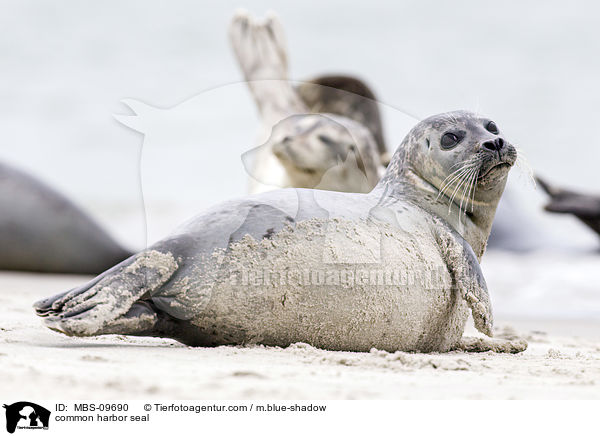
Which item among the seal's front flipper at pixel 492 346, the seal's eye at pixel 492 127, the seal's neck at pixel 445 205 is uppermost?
the seal's eye at pixel 492 127

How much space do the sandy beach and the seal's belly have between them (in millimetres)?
106

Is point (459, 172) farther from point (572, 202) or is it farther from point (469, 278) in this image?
point (572, 202)

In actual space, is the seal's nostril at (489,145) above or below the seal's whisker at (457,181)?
above

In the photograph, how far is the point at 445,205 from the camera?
3.58 metres

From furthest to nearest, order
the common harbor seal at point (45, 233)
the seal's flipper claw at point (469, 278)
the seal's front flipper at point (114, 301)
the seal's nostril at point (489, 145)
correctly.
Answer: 1. the common harbor seal at point (45, 233)
2. the seal's nostril at point (489, 145)
3. the seal's flipper claw at point (469, 278)
4. the seal's front flipper at point (114, 301)

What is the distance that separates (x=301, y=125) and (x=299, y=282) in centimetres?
332

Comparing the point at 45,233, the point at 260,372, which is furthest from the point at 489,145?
the point at 45,233

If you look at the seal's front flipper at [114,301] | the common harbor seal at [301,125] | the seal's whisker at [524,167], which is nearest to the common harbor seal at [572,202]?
the common harbor seal at [301,125]

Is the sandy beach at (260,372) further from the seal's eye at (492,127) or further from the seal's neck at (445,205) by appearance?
the seal's eye at (492,127)

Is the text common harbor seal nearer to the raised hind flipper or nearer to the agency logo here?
the agency logo

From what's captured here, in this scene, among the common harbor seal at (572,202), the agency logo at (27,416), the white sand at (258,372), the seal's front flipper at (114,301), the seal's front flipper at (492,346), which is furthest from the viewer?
the common harbor seal at (572,202)

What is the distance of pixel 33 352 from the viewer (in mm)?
2570

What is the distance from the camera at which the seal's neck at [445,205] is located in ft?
11.7

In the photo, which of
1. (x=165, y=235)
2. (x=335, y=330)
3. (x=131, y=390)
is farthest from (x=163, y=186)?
(x=131, y=390)
